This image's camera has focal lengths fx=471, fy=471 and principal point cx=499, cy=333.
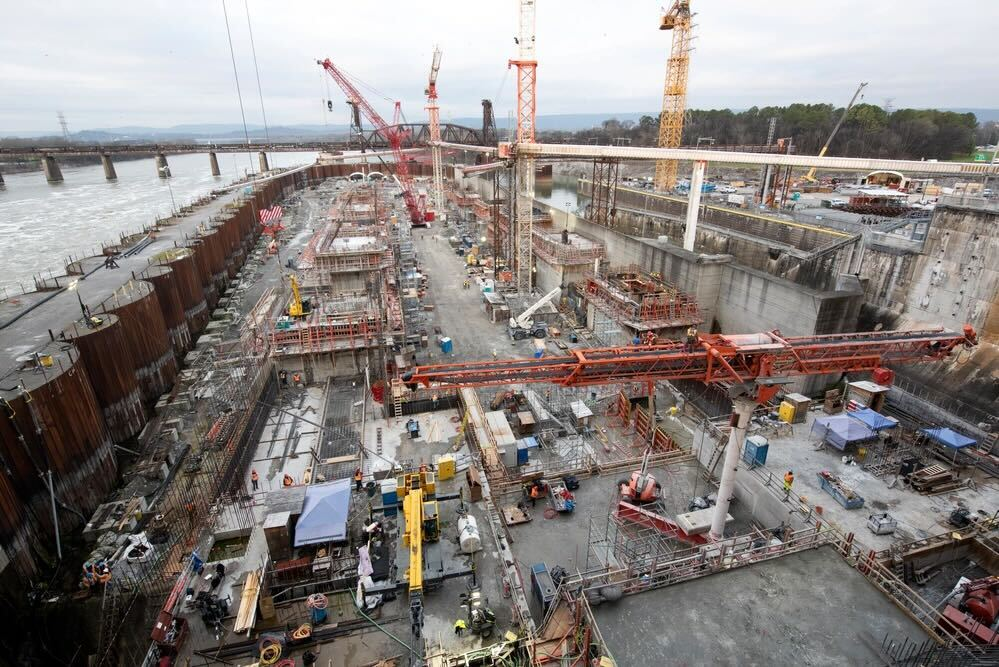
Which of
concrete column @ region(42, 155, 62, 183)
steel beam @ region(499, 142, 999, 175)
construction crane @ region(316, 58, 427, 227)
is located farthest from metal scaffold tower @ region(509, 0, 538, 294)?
concrete column @ region(42, 155, 62, 183)

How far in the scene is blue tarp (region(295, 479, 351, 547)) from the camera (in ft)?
51.5

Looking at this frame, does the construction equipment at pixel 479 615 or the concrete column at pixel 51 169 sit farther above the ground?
the concrete column at pixel 51 169

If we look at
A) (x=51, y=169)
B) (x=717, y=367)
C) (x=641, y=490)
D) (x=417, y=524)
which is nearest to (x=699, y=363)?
(x=717, y=367)

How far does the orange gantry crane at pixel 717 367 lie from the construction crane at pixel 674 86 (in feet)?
227

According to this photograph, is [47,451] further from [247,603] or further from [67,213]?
[67,213]

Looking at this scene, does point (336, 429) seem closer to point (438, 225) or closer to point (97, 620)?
point (97, 620)

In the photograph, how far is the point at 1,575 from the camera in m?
15.2

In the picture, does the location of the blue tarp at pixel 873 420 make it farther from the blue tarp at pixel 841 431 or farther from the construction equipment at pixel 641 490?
the construction equipment at pixel 641 490

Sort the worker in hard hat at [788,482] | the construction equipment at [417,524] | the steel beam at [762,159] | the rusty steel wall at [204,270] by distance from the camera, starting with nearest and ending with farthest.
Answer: the construction equipment at [417,524] → the worker in hard hat at [788,482] → the steel beam at [762,159] → the rusty steel wall at [204,270]

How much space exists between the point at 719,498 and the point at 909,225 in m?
34.2

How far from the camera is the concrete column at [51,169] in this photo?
4395 inches

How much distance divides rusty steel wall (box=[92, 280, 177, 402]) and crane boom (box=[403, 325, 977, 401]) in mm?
20975

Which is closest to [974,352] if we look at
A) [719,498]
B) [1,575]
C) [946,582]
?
[946,582]

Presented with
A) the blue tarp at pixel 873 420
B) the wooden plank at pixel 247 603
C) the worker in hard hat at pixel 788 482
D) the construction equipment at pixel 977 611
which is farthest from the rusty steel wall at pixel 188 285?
the construction equipment at pixel 977 611
